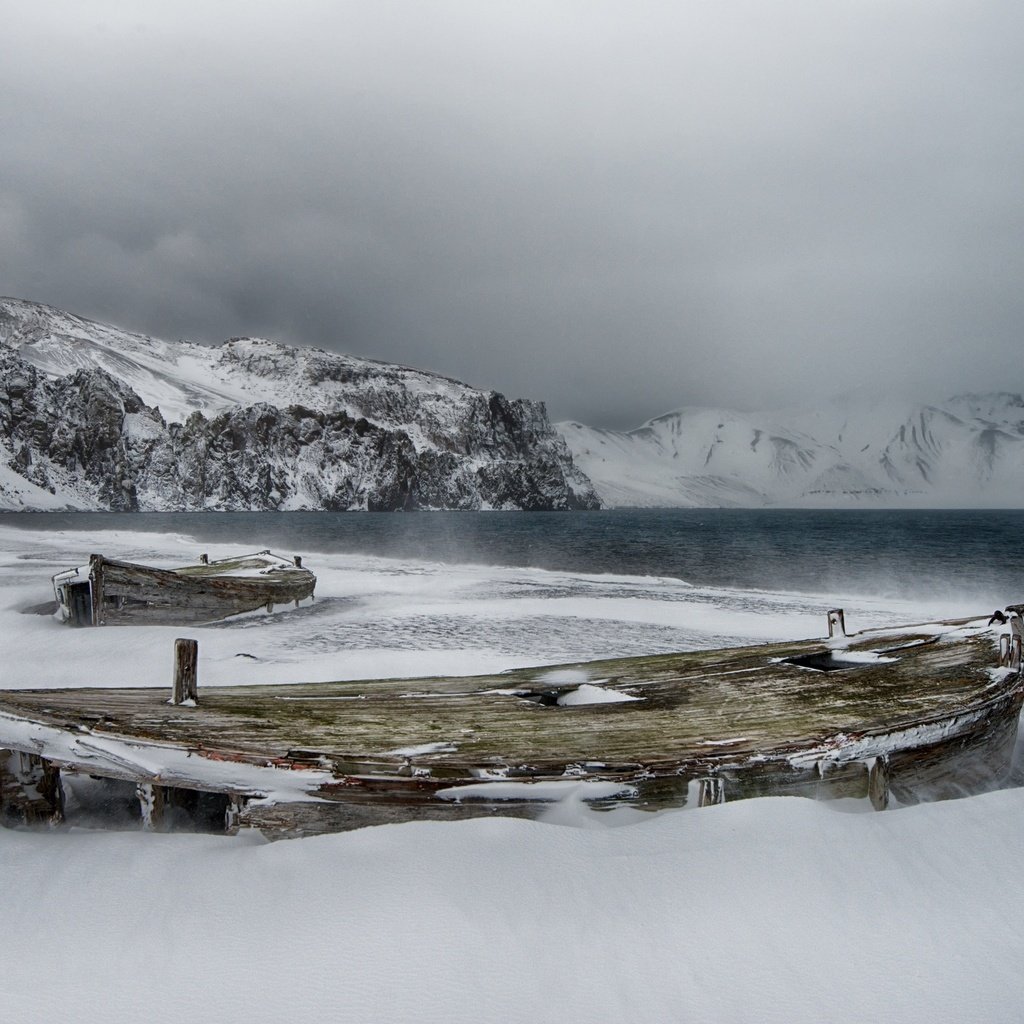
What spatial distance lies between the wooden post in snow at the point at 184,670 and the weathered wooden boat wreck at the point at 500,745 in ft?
0.18

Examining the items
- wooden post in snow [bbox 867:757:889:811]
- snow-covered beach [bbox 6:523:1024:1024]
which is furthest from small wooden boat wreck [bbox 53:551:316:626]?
wooden post in snow [bbox 867:757:889:811]

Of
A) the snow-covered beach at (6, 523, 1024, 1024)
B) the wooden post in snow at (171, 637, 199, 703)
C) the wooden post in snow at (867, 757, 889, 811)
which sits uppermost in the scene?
the wooden post in snow at (171, 637, 199, 703)

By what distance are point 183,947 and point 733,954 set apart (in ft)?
10.3

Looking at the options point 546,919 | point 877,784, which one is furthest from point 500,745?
point 877,784

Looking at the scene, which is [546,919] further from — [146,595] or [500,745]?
[146,595]

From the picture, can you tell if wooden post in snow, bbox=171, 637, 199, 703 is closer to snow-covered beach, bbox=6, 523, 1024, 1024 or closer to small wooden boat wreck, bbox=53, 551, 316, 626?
snow-covered beach, bbox=6, 523, 1024, 1024

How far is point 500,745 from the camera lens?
5285 millimetres

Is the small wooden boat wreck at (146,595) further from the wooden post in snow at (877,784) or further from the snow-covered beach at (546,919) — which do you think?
the wooden post in snow at (877,784)

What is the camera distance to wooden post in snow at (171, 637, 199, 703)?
20.3ft

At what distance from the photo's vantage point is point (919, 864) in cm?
454

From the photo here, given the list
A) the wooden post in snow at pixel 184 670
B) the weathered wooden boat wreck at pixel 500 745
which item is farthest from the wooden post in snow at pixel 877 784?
the wooden post in snow at pixel 184 670

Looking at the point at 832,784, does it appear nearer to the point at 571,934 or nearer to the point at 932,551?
the point at 571,934

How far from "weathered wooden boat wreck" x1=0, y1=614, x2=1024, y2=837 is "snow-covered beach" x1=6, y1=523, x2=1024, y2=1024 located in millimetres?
211

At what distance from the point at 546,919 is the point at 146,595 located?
1619cm
